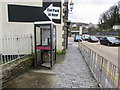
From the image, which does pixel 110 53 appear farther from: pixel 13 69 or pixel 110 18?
pixel 110 18

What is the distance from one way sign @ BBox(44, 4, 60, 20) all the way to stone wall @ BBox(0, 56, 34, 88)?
13.4 feet

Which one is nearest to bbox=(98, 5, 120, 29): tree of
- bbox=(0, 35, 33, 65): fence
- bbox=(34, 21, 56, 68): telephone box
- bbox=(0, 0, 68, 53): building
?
bbox=(0, 0, 68, 53): building

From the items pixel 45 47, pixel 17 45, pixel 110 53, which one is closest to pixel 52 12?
pixel 17 45

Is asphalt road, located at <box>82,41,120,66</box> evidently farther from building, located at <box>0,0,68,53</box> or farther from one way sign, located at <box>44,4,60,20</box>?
building, located at <box>0,0,68,53</box>

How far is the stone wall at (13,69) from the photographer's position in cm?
349

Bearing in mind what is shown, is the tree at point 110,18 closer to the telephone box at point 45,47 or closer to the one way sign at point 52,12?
the one way sign at point 52,12

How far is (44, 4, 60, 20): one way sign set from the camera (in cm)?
799

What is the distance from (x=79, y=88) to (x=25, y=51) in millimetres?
3860

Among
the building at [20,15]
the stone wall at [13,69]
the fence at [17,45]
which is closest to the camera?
the stone wall at [13,69]

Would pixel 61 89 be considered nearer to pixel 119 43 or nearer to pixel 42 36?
pixel 42 36

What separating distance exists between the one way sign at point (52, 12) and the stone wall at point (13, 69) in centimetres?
408

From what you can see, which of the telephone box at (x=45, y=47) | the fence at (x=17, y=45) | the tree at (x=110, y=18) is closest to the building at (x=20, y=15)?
the fence at (x=17, y=45)

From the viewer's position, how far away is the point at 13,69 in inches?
156

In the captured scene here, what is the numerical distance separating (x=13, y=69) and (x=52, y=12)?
549 centimetres
